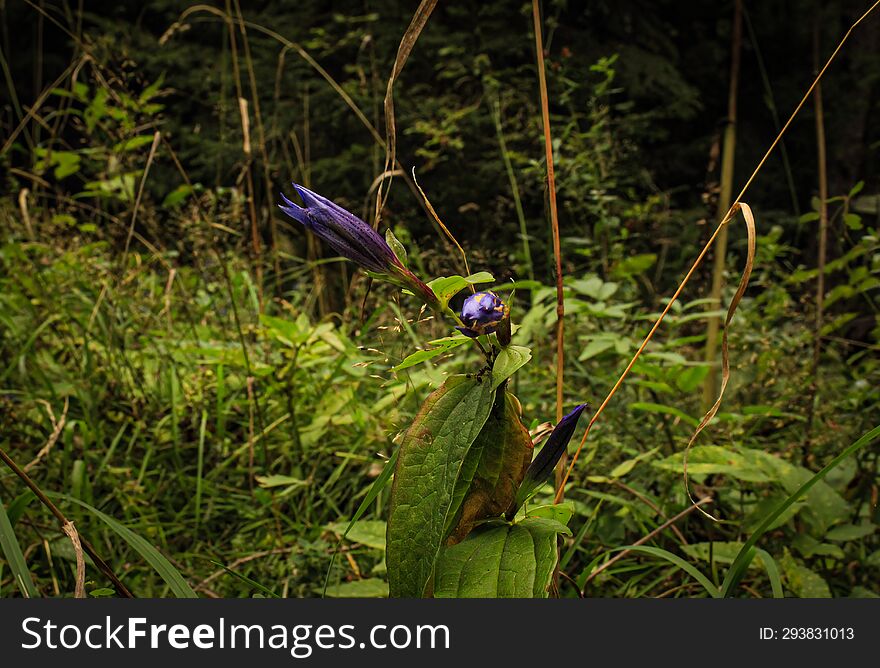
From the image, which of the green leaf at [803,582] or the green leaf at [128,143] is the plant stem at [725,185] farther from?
the green leaf at [128,143]

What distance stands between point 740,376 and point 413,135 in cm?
248

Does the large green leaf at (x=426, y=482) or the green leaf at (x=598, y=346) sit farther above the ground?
the large green leaf at (x=426, y=482)

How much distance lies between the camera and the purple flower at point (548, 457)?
59 centimetres

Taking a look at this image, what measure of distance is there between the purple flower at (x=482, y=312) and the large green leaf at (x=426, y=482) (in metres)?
0.04

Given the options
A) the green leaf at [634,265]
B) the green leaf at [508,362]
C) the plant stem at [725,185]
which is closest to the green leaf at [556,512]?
the green leaf at [508,362]

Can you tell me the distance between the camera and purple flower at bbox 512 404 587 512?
586mm

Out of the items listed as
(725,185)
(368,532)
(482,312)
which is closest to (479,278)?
(482,312)

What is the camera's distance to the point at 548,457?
0.59 metres

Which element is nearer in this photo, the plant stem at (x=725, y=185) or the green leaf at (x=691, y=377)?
the green leaf at (x=691, y=377)

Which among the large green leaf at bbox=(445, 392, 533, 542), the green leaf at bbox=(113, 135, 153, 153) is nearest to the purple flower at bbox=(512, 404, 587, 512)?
the large green leaf at bbox=(445, 392, 533, 542)

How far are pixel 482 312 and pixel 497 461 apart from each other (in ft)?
0.38

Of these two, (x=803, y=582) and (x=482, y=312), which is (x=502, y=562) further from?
(x=803, y=582)

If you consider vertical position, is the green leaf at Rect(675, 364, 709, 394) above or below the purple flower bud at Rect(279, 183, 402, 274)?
below

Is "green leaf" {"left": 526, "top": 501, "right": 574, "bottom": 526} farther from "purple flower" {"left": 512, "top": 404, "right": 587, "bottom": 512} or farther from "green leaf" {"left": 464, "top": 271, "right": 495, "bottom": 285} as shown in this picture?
"green leaf" {"left": 464, "top": 271, "right": 495, "bottom": 285}
